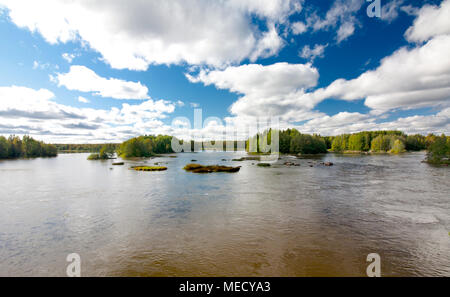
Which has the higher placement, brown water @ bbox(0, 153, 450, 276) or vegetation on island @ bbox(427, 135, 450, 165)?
vegetation on island @ bbox(427, 135, 450, 165)

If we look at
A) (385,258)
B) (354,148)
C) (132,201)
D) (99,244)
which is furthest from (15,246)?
(354,148)

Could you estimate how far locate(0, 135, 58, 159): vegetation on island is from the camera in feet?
457

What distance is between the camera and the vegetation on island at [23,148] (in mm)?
139375

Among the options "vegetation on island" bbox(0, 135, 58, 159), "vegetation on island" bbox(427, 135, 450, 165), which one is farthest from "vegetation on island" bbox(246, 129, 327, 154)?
"vegetation on island" bbox(0, 135, 58, 159)

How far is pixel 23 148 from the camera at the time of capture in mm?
152875

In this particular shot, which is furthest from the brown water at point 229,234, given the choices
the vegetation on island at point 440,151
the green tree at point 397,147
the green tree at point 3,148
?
the green tree at point 397,147

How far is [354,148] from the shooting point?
195 meters
